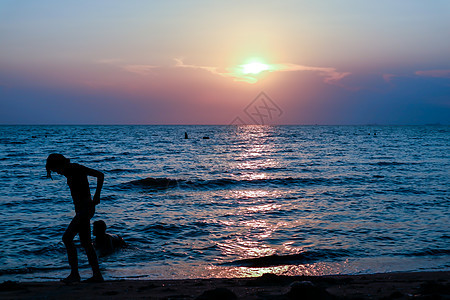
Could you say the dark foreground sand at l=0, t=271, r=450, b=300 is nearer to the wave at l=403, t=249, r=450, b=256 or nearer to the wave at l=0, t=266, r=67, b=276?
the wave at l=0, t=266, r=67, b=276

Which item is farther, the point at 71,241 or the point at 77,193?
the point at 71,241

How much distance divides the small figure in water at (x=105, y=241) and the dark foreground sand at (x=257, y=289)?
8.97 ft

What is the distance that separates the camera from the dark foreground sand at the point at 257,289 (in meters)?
5.65

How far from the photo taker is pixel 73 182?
644cm

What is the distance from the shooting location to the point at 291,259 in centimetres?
897

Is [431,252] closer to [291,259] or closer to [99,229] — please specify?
[291,259]

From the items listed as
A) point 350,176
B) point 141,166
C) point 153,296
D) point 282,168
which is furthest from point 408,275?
point 141,166

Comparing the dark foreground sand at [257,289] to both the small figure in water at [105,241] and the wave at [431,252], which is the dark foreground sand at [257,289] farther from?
the small figure in water at [105,241]

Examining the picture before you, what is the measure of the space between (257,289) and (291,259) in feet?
9.54

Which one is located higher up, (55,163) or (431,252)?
(55,163)

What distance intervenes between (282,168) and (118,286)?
2441cm

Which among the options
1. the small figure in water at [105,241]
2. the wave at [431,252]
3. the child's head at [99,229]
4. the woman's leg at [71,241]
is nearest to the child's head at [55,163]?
the woman's leg at [71,241]

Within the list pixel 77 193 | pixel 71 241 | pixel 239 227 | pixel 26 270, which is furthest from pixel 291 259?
pixel 26 270

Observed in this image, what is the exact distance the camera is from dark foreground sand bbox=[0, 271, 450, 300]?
222 inches
